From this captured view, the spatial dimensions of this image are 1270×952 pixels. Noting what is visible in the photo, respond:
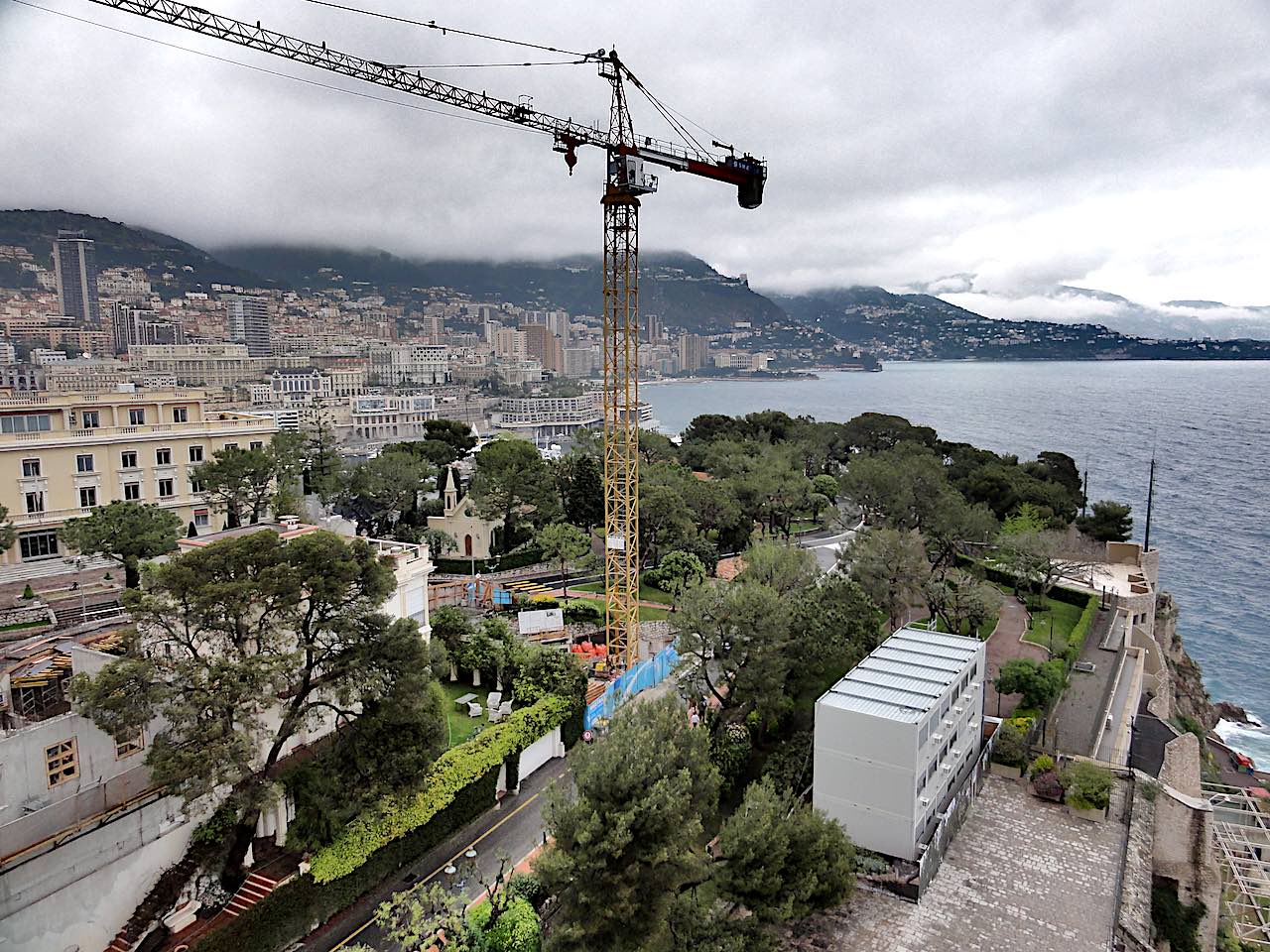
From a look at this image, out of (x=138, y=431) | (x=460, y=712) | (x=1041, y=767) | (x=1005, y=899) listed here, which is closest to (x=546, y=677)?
(x=460, y=712)

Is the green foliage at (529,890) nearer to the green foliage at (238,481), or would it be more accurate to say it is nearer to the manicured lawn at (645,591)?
the manicured lawn at (645,591)

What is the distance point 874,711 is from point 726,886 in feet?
19.6

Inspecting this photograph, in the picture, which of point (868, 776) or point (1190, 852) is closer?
point (868, 776)

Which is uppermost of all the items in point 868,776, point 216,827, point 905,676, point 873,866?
point 905,676

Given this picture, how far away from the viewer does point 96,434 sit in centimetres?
3944

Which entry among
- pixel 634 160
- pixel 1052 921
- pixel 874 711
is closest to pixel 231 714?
pixel 874 711

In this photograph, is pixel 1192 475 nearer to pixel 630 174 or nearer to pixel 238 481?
A: pixel 630 174

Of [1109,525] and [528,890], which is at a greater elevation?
[1109,525]

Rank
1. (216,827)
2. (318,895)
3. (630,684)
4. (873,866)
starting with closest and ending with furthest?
(318,895)
(216,827)
(873,866)
(630,684)

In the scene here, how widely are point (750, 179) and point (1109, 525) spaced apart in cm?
3194

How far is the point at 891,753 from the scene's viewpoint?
1986 cm

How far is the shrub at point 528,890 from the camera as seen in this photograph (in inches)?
701

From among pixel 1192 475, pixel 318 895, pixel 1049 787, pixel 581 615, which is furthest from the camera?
pixel 1192 475

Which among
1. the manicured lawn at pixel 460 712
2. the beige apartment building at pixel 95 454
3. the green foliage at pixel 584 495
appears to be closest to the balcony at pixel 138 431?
the beige apartment building at pixel 95 454
